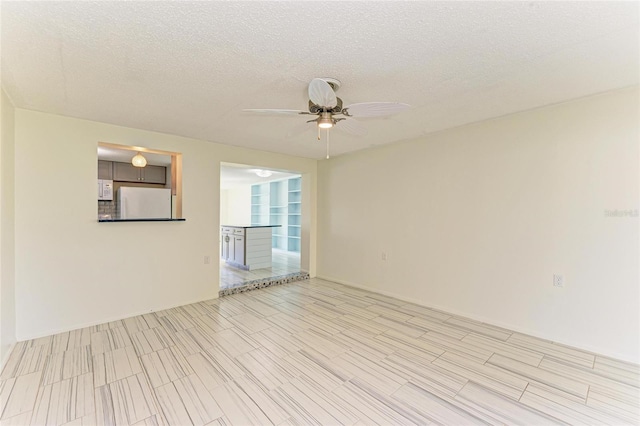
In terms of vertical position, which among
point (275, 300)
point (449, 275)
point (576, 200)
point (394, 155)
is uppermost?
point (394, 155)

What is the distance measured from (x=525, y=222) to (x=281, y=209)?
22.0 ft

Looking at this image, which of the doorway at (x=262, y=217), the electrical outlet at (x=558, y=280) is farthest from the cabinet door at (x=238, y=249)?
the electrical outlet at (x=558, y=280)

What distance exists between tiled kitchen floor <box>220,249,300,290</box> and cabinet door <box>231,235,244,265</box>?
0.64 ft

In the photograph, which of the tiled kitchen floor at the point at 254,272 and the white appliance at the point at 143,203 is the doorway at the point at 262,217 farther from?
the white appliance at the point at 143,203

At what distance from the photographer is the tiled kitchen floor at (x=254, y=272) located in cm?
475

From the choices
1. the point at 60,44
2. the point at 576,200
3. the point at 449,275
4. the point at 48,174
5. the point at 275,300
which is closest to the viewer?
the point at 60,44

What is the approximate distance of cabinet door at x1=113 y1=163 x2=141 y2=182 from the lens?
527 cm

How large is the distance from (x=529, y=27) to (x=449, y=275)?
2725 millimetres

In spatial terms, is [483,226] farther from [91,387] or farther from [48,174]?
[48,174]

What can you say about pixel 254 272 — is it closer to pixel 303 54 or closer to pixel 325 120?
pixel 325 120

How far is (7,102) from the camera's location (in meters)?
2.38

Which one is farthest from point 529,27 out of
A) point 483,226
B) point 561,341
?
point 561,341

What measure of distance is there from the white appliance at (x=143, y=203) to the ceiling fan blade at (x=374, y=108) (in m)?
3.96

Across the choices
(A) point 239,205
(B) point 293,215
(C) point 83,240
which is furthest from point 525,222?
(A) point 239,205
